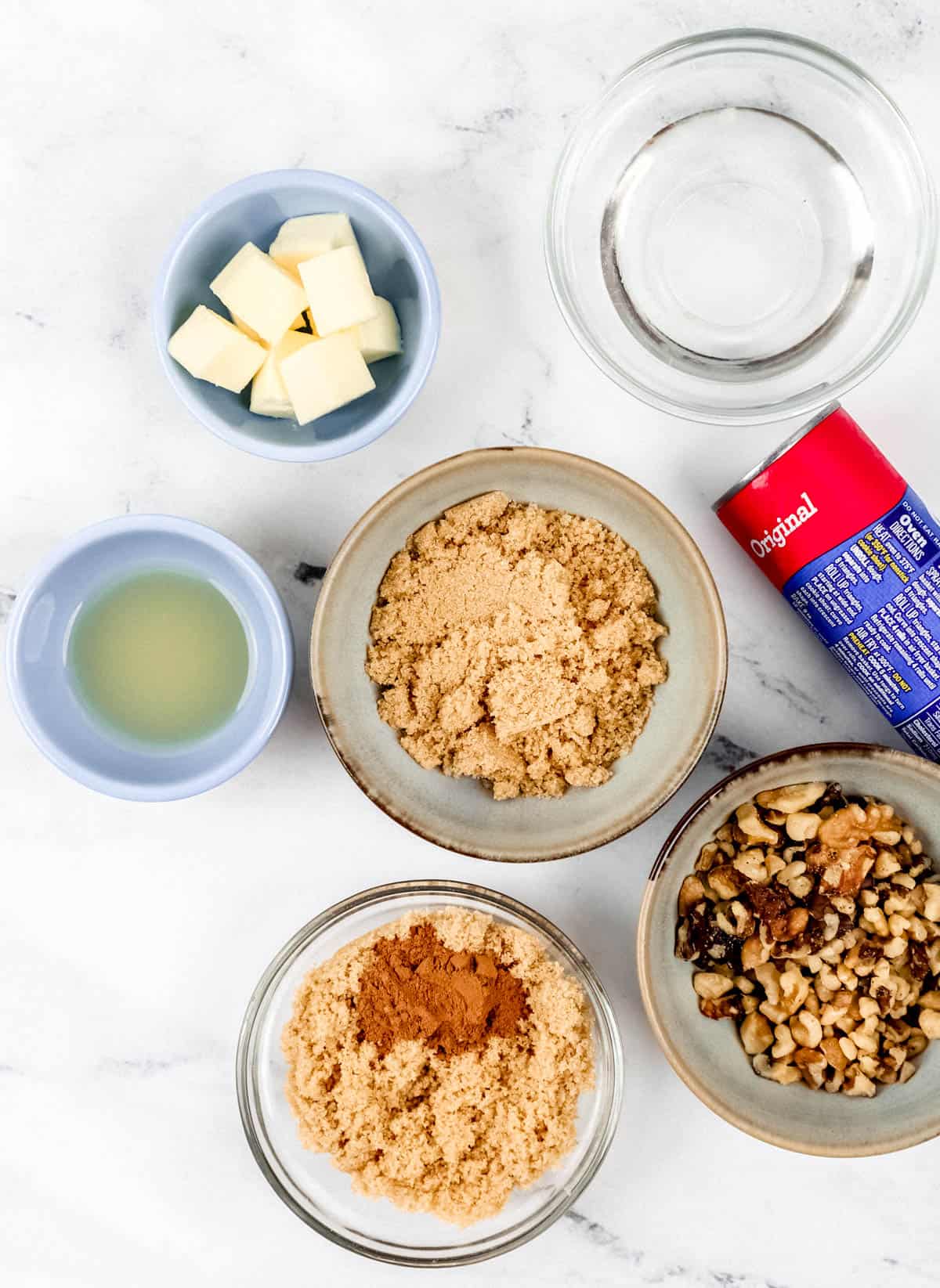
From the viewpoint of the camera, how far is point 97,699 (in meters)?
1.41

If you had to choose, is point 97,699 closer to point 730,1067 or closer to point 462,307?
point 462,307

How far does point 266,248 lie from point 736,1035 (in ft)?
3.73

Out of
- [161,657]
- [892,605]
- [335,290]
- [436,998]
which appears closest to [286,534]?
[161,657]

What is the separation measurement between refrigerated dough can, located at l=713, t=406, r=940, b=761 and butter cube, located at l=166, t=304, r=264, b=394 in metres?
0.60

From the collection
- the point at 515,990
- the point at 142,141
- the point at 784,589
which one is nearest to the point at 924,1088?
the point at 515,990

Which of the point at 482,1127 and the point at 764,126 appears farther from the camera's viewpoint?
the point at 764,126

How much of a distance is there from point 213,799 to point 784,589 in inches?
31.3

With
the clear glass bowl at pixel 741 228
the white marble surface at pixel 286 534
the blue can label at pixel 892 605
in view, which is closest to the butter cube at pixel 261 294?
the white marble surface at pixel 286 534

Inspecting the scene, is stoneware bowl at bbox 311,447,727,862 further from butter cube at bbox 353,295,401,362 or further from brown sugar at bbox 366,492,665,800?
butter cube at bbox 353,295,401,362

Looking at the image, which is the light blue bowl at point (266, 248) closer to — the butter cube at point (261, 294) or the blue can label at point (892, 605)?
the butter cube at point (261, 294)

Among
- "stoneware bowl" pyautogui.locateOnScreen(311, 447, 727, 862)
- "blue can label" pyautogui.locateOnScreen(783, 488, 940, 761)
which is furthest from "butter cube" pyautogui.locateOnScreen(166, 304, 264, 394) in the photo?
"blue can label" pyautogui.locateOnScreen(783, 488, 940, 761)

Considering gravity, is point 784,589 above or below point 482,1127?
above

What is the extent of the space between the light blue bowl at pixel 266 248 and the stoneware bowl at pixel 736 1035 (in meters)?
0.61

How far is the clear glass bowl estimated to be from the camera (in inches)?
55.3
